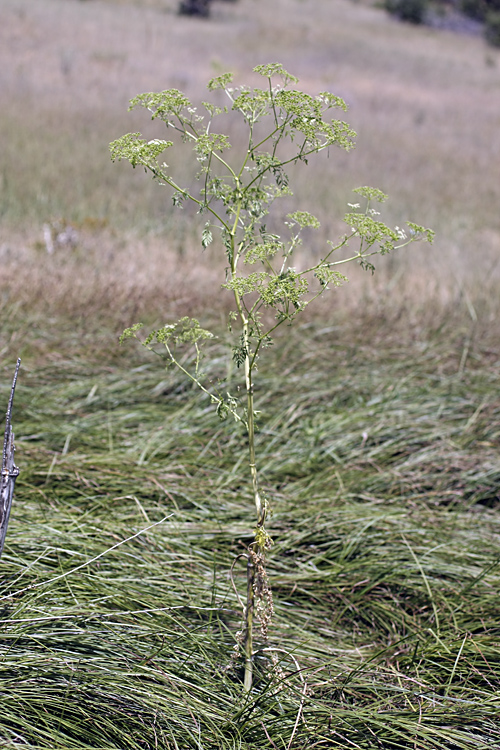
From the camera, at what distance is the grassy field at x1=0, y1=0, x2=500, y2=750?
5.04 feet

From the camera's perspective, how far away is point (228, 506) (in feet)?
7.95

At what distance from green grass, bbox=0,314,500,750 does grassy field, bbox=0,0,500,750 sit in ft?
0.04

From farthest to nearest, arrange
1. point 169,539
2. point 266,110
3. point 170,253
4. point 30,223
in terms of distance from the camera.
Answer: point 30,223 → point 170,253 → point 169,539 → point 266,110

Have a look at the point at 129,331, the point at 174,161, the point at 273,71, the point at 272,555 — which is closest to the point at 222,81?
the point at 273,71

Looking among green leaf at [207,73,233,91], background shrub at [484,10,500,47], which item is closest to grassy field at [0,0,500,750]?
green leaf at [207,73,233,91]

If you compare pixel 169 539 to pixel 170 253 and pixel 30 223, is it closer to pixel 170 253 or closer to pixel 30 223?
pixel 170 253

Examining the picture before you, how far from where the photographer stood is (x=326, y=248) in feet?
19.1

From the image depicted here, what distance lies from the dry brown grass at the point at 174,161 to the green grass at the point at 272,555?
3.17 feet

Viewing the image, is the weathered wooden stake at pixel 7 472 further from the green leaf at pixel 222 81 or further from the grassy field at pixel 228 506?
the green leaf at pixel 222 81

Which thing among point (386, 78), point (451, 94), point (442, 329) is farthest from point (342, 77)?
point (442, 329)

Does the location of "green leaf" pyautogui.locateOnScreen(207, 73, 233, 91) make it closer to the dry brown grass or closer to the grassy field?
the dry brown grass

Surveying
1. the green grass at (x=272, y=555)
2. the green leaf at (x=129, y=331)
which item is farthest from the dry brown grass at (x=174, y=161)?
the green grass at (x=272, y=555)

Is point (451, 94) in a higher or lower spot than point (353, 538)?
higher

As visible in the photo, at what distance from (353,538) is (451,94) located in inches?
789
